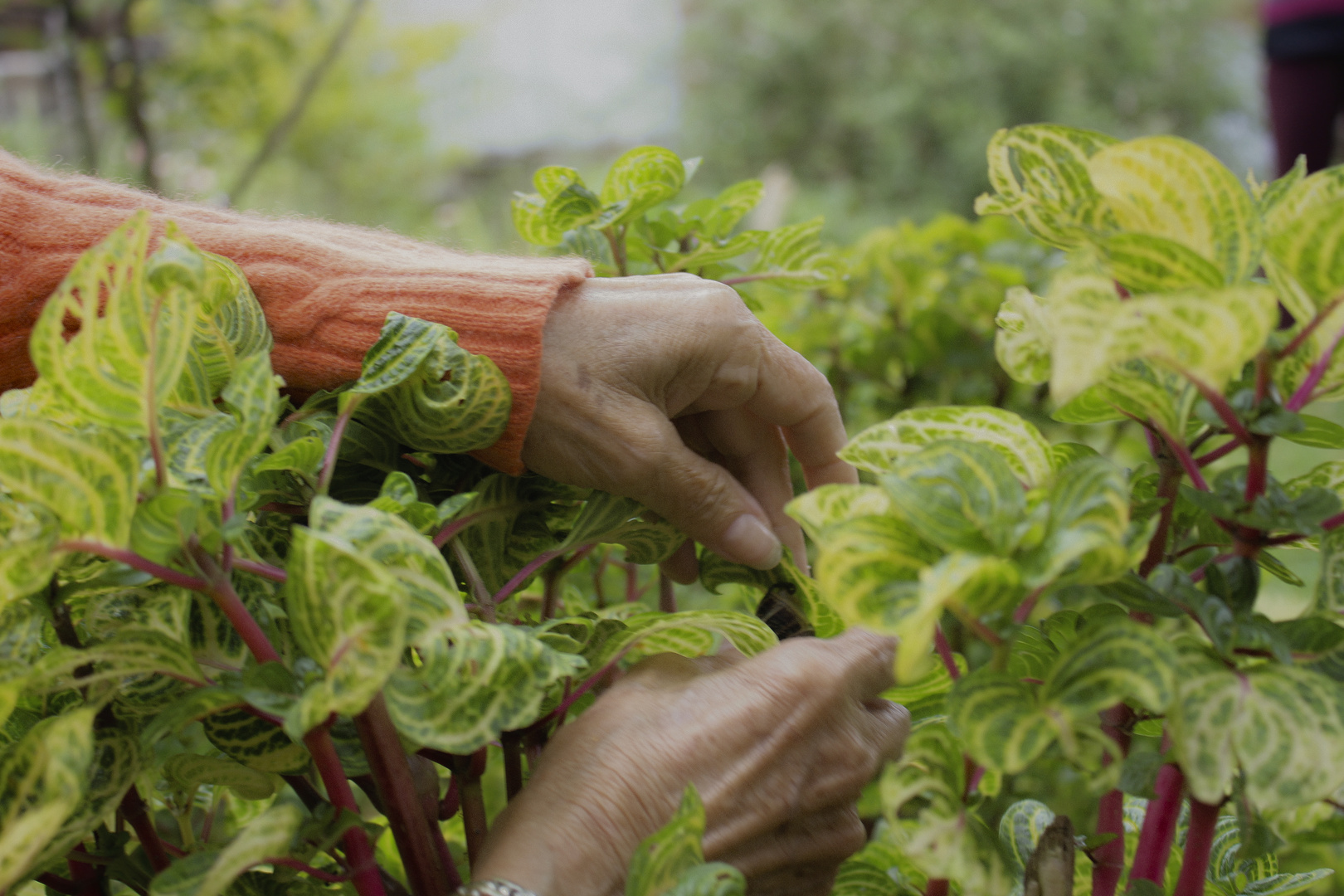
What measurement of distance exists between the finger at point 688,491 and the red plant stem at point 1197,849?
1.06 feet

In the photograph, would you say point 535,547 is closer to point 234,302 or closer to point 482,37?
point 234,302

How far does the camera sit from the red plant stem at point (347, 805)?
0.47m

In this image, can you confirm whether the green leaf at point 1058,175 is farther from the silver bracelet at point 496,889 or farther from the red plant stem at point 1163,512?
the silver bracelet at point 496,889

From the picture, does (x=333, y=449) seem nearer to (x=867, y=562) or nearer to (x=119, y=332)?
(x=119, y=332)

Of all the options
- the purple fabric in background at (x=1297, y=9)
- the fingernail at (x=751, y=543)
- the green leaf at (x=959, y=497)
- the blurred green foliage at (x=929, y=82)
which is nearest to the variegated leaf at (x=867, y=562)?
the green leaf at (x=959, y=497)

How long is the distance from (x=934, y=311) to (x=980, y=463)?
1.09m

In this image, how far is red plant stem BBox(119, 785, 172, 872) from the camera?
0.56 metres

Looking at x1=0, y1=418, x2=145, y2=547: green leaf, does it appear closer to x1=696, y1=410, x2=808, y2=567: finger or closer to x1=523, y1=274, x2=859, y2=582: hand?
x1=523, y1=274, x2=859, y2=582: hand

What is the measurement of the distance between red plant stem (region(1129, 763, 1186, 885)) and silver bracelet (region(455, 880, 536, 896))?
322 millimetres

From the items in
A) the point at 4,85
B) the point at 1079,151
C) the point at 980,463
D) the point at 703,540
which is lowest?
the point at 703,540

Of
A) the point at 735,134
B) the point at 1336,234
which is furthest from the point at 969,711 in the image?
the point at 735,134

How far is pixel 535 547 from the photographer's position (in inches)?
27.4

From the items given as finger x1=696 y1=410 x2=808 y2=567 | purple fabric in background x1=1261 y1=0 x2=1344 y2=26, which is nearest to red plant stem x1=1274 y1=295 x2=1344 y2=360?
finger x1=696 y1=410 x2=808 y2=567

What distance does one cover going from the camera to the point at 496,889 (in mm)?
499
